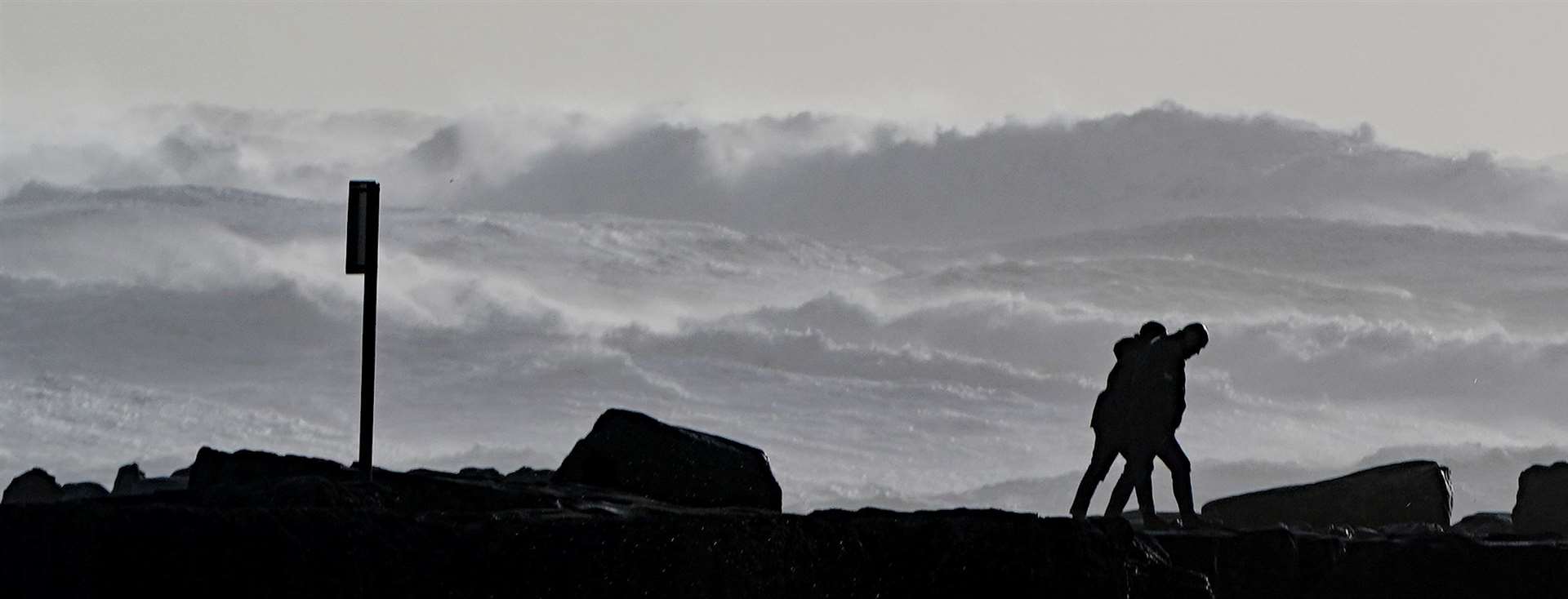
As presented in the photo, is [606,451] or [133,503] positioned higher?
[606,451]

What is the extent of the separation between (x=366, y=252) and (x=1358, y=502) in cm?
766

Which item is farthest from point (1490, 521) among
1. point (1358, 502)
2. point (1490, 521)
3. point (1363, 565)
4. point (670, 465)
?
point (670, 465)

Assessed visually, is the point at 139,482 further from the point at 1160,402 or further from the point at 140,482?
the point at 1160,402

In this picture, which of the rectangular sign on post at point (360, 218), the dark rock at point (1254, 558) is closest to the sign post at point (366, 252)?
the rectangular sign on post at point (360, 218)

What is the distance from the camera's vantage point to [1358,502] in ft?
43.8

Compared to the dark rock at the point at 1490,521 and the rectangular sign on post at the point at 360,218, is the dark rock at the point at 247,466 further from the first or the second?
the dark rock at the point at 1490,521

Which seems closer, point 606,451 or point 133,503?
point 133,503

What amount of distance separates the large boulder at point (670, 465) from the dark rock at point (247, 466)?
2.85 feet

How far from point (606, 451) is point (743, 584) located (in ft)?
9.70

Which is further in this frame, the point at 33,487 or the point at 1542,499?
the point at 33,487

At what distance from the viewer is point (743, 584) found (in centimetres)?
568

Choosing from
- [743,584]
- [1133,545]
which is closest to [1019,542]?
[1133,545]

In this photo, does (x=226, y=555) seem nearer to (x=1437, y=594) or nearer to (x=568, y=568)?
(x=568, y=568)

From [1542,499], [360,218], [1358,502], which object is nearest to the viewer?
[360,218]
